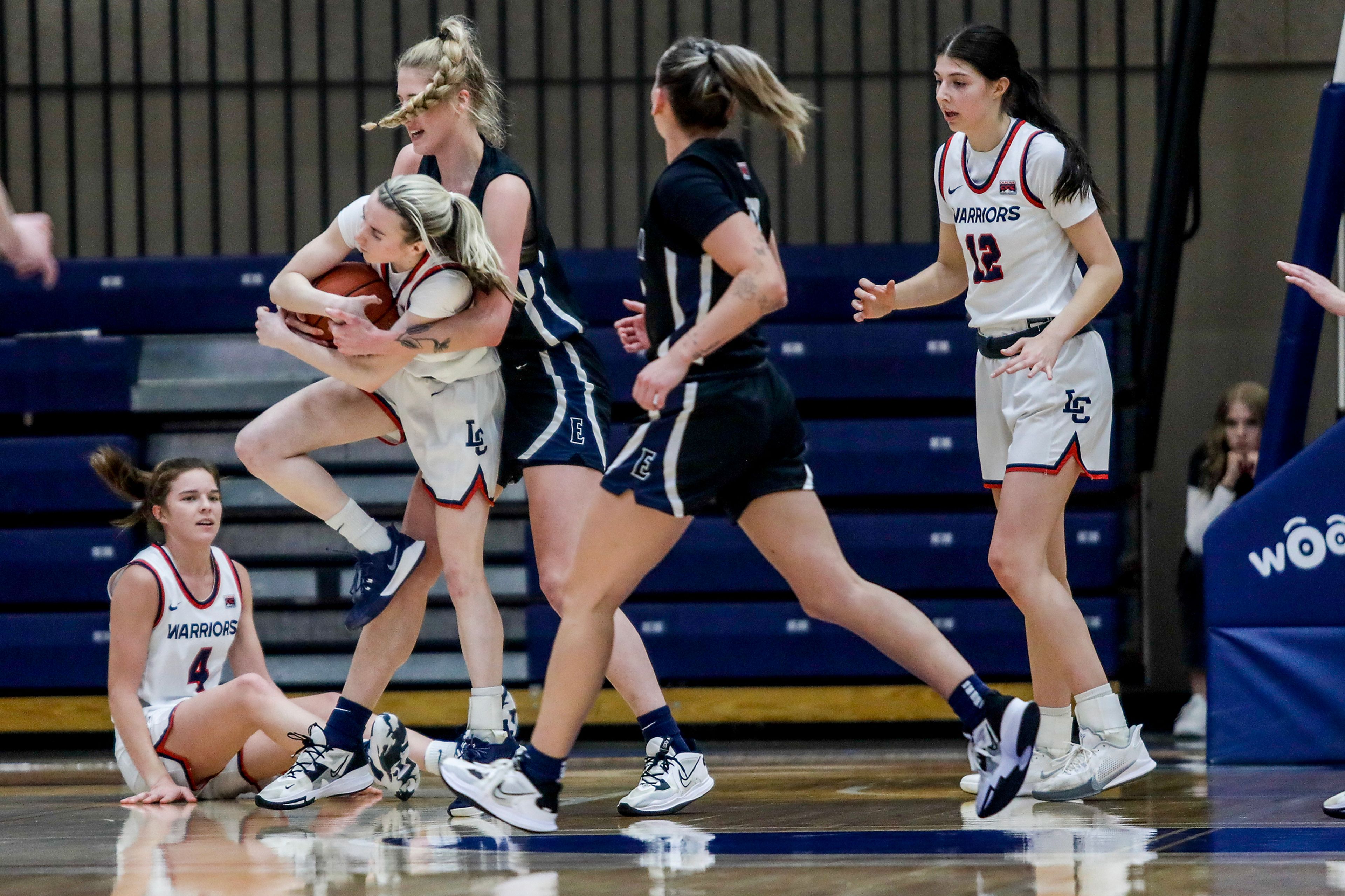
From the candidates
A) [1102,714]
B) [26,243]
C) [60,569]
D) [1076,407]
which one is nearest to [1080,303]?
[1076,407]

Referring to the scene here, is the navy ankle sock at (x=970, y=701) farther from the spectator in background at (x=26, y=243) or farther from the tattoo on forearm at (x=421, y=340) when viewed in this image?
the spectator in background at (x=26, y=243)

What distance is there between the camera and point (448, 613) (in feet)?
22.9

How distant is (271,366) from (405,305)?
11.3 feet

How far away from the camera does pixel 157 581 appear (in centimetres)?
452

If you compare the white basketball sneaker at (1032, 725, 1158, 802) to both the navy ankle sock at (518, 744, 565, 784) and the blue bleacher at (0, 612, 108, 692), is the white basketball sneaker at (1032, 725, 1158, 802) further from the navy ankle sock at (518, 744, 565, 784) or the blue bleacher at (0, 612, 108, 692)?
the blue bleacher at (0, 612, 108, 692)

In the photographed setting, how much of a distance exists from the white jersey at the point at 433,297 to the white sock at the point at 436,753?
0.96 m

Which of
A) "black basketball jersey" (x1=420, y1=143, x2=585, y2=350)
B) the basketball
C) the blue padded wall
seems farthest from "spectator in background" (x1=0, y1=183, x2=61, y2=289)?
the blue padded wall

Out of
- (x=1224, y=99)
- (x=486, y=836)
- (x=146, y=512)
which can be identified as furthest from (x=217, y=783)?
(x=1224, y=99)

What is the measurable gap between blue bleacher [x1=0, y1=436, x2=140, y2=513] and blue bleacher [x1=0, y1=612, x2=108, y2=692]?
0.46 meters

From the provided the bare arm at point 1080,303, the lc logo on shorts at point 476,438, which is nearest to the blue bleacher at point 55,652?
the lc logo on shorts at point 476,438

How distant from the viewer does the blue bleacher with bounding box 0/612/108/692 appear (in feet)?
22.5

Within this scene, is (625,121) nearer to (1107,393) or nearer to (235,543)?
(235,543)

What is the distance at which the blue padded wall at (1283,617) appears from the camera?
4891mm

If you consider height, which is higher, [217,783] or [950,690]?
[950,690]
